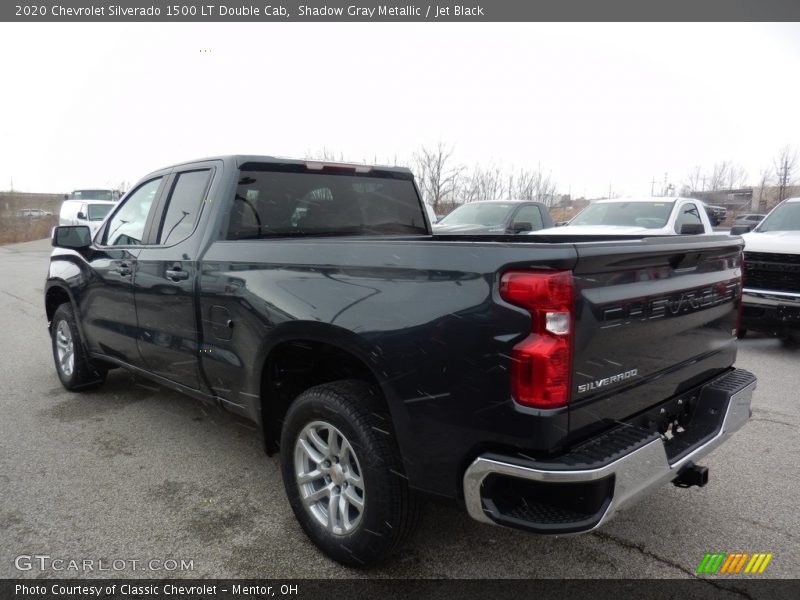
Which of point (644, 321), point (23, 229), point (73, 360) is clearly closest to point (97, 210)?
point (73, 360)

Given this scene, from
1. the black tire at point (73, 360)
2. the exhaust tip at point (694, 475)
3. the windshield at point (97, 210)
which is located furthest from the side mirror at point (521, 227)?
the windshield at point (97, 210)

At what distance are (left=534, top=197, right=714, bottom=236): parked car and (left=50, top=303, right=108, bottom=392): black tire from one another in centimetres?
662

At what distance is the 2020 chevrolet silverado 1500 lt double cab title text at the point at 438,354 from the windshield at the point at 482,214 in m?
8.24

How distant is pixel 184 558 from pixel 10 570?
76cm

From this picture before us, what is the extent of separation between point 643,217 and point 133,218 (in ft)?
26.2

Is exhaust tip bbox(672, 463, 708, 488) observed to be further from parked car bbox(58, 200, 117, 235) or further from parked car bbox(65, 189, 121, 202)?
parked car bbox(65, 189, 121, 202)

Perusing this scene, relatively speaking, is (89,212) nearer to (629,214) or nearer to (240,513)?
(629,214)

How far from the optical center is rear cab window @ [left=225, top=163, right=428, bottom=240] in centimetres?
357

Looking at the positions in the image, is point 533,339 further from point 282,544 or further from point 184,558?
point 184,558

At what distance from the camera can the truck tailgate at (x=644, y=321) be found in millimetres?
2096

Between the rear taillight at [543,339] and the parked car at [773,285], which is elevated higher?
the rear taillight at [543,339]

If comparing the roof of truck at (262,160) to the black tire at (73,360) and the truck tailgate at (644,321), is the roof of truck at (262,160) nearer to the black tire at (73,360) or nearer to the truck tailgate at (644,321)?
the black tire at (73,360)

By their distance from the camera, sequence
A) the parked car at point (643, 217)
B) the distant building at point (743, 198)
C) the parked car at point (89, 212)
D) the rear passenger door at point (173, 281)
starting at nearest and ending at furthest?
the rear passenger door at point (173, 281) → the parked car at point (643, 217) → the parked car at point (89, 212) → the distant building at point (743, 198)

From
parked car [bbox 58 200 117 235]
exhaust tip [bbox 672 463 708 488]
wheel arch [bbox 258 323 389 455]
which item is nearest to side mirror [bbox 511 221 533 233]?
wheel arch [bbox 258 323 389 455]
